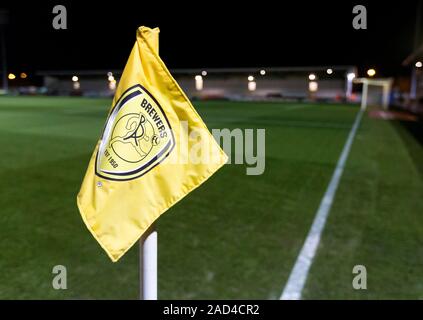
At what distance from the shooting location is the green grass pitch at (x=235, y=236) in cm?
337

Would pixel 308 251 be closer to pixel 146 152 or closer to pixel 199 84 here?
pixel 146 152

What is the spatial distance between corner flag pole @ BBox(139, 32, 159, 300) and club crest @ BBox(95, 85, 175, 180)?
246 millimetres

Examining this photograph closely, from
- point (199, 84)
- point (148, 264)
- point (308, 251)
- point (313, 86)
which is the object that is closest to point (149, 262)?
point (148, 264)

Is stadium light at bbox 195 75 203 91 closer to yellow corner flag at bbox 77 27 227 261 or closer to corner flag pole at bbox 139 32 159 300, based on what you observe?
yellow corner flag at bbox 77 27 227 261

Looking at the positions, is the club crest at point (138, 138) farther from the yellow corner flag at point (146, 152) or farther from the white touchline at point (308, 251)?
the white touchline at point (308, 251)

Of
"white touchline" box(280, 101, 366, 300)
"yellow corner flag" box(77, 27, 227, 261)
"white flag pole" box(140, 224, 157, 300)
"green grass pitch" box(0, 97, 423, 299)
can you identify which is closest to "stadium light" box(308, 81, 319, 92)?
"green grass pitch" box(0, 97, 423, 299)

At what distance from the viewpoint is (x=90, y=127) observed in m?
14.5

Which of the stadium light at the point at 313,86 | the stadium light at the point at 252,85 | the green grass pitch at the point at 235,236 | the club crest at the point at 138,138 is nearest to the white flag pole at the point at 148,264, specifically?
the club crest at the point at 138,138

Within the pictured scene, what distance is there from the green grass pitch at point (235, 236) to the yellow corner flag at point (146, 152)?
1564mm

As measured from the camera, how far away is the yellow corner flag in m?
1.80

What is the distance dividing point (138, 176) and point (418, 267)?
10.2 feet
